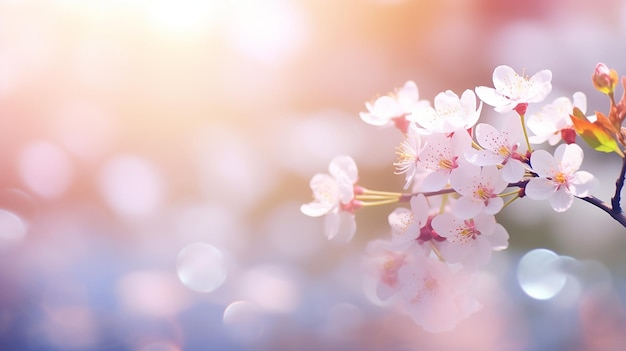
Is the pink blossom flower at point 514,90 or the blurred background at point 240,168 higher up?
the blurred background at point 240,168

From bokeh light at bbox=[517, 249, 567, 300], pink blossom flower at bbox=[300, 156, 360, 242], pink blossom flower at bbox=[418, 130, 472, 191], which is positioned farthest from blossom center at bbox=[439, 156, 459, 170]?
bokeh light at bbox=[517, 249, 567, 300]

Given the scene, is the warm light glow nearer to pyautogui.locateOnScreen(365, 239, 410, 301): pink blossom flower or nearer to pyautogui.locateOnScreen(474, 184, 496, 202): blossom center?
pyautogui.locateOnScreen(365, 239, 410, 301): pink blossom flower

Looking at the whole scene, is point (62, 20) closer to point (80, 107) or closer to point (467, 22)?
point (80, 107)

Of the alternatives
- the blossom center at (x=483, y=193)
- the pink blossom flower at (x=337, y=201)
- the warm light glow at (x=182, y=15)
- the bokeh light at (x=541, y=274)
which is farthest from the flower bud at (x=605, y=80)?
the warm light glow at (x=182, y=15)

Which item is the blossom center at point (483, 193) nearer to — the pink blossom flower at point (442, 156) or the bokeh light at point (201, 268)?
the pink blossom flower at point (442, 156)

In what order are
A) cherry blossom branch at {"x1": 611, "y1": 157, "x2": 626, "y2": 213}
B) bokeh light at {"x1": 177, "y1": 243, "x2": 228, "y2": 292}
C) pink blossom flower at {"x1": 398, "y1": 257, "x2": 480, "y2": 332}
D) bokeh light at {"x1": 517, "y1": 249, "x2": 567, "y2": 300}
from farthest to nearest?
bokeh light at {"x1": 177, "y1": 243, "x2": 228, "y2": 292}, bokeh light at {"x1": 517, "y1": 249, "x2": 567, "y2": 300}, pink blossom flower at {"x1": 398, "y1": 257, "x2": 480, "y2": 332}, cherry blossom branch at {"x1": 611, "y1": 157, "x2": 626, "y2": 213}

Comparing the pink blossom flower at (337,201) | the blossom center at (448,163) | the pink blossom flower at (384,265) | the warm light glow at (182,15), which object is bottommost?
the blossom center at (448,163)

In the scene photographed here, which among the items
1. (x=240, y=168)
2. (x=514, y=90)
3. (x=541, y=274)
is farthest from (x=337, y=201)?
(x=240, y=168)
